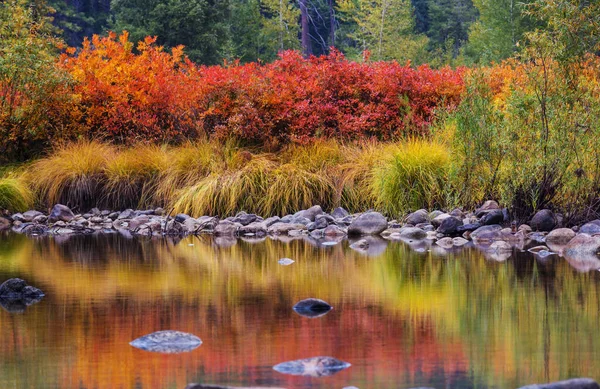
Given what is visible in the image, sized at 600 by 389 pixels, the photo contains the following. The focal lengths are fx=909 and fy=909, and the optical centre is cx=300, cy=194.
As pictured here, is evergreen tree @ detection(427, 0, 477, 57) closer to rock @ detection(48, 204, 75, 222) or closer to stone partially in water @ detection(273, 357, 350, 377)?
rock @ detection(48, 204, 75, 222)

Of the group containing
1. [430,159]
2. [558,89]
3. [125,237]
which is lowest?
[125,237]

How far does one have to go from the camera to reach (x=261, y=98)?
563 inches

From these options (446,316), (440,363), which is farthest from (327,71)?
(440,363)

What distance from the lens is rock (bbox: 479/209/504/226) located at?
1089 centimetres

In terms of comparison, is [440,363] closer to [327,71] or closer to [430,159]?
[430,159]

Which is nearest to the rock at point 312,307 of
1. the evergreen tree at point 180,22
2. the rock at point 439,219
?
the rock at point 439,219

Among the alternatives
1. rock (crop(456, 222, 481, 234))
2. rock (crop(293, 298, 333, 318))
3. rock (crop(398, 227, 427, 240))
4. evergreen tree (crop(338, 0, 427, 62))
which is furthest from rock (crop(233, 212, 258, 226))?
evergreen tree (crop(338, 0, 427, 62))

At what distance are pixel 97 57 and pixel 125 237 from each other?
5435mm

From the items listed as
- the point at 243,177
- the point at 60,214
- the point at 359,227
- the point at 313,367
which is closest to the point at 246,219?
the point at 243,177

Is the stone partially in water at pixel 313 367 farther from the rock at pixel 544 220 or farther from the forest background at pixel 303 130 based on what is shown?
the rock at pixel 544 220

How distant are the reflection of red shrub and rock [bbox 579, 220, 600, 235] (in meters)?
4.04

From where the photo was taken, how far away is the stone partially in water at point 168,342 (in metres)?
4.64

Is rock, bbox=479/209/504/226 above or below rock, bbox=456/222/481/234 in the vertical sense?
above

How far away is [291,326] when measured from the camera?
5.22 meters
